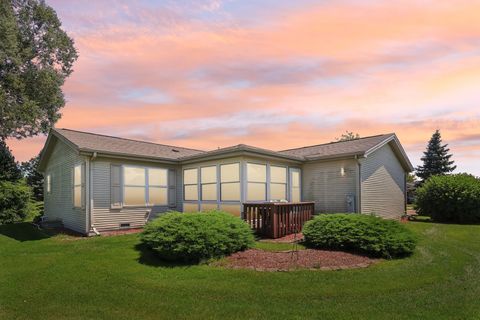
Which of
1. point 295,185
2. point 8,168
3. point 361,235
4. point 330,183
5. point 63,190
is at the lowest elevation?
point 361,235

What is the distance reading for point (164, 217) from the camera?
29.8 ft

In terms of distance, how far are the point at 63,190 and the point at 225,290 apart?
41.1 ft

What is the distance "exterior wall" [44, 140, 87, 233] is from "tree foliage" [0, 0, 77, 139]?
5.41 metres

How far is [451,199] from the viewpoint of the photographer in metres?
17.8

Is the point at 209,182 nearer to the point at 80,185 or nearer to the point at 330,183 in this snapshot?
the point at 80,185

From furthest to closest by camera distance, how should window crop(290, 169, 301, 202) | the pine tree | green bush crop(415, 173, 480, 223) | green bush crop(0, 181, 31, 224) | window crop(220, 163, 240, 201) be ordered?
the pine tree
green bush crop(0, 181, 31, 224)
green bush crop(415, 173, 480, 223)
window crop(290, 169, 301, 202)
window crop(220, 163, 240, 201)

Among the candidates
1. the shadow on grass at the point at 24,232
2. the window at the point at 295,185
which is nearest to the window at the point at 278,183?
the window at the point at 295,185

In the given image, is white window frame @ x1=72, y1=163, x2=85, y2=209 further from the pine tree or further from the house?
the pine tree

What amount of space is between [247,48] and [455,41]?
559cm

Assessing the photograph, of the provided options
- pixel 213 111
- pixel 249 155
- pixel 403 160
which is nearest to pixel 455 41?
pixel 249 155

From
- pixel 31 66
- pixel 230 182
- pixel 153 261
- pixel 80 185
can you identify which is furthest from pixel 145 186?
pixel 31 66

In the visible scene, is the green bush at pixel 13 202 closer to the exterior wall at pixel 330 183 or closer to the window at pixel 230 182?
the window at pixel 230 182

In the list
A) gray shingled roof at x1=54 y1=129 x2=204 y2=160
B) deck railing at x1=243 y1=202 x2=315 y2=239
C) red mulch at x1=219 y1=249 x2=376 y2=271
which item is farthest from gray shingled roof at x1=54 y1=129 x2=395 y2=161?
red mulch at x1=219 y1=249 x2=376 y2=271

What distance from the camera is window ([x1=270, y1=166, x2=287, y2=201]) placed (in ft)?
47.9
